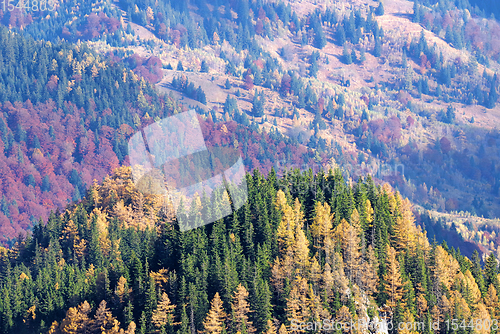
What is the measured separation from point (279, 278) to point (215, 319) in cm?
1231

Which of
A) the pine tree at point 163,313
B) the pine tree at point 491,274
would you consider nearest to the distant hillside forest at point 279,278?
the pine tree at point 163,313

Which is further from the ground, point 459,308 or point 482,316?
point 459,308

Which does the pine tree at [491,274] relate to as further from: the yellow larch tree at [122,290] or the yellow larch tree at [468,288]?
the yellow larch tree at [122,290]

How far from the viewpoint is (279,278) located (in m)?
116

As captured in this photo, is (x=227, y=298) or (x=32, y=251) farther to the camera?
(x=32, y=251)

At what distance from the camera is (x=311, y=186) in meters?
135

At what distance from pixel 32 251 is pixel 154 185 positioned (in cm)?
3151

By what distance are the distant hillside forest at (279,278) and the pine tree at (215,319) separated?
0.67ft

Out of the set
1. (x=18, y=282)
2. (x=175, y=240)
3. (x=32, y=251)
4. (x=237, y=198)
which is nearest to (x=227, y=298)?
(x=175, y=240)

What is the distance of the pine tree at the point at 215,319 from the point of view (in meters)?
110

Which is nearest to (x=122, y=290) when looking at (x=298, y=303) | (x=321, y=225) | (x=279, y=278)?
(x=279, y=278)

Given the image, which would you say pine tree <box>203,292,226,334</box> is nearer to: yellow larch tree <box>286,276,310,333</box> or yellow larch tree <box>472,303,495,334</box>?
yellow larch tree <box>286,276,310,333</box>

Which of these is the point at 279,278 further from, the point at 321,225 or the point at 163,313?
the point at 163,313

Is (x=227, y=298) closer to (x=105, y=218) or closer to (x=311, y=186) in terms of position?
(x=311, y=186)
